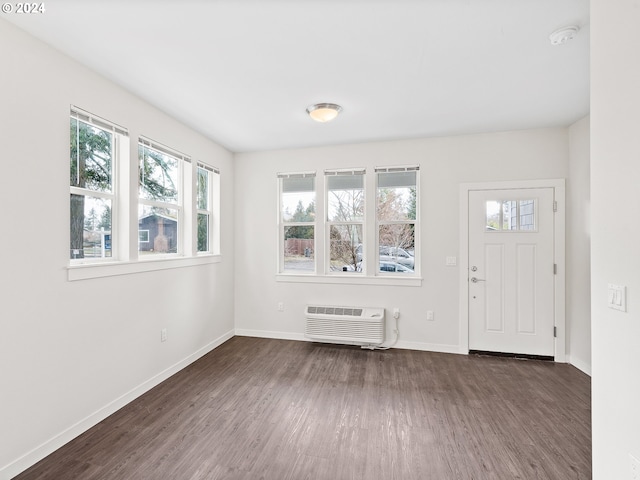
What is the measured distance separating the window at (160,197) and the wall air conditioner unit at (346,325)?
1.90 metres

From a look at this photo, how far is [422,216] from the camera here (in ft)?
12.8

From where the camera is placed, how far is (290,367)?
339 cm

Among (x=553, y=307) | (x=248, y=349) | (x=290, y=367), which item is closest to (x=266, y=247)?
(x=248, y=349)

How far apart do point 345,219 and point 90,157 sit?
113 inches

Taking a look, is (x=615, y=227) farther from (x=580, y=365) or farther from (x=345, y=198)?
(x=345, y=198)

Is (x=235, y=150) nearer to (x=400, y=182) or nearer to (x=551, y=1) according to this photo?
(x=400, y=182)

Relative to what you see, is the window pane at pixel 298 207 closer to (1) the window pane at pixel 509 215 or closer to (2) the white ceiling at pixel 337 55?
(2) the white ceiling at pixel 337 55

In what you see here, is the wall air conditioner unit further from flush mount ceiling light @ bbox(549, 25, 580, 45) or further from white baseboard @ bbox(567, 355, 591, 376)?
flush mount ceiling light @ bbox(549, 25, 580, 45)

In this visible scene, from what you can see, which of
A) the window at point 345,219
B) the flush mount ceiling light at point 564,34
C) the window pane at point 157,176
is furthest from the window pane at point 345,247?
the flush mount ceiling light at point 564,34

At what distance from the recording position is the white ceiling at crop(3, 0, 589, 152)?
5.68 ft

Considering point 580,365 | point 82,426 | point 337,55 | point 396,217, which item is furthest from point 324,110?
point 580,365

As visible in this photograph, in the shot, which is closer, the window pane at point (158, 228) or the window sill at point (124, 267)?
the window sill at point (124, 267)

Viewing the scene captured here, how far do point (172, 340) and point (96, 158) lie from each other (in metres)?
1.89

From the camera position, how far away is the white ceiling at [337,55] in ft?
5.68
